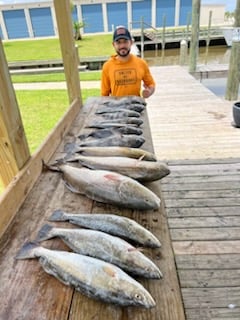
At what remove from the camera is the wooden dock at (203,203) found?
6.11 ft

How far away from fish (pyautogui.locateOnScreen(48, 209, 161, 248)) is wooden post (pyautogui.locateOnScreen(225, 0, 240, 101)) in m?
5.89

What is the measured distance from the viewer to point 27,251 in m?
0.94

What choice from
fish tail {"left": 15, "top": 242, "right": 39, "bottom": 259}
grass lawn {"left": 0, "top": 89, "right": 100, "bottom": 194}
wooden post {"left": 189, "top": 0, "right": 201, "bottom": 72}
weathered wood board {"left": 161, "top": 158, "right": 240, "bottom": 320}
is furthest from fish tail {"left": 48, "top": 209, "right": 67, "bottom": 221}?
wooden post {"left": 189, "top": 0, "right": 201, "bottom": 72}

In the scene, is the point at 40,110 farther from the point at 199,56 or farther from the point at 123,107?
the point at 199,56

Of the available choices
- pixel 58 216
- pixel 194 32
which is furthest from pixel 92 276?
pixel 194 32

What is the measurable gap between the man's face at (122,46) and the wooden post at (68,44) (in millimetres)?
645

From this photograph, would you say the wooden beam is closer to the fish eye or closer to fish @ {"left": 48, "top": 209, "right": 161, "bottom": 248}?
fish @ {"left": 48, "top": 209, "right": 161, "bottom": 248}

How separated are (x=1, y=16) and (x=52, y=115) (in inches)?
1020

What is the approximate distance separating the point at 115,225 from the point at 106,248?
0.39 feet

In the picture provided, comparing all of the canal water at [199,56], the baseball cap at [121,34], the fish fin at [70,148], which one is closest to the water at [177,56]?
the canal water at [199,56]

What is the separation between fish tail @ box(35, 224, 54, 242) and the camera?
1.00 m

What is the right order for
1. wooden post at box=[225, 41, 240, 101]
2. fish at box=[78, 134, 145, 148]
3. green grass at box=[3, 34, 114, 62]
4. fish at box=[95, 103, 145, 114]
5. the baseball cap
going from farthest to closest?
green grass at box=[3, 34, 114, 62], wooden post at box=[225, 41, 240, 101], the baseball cap, fish at box=[95, 103, 145, 114], fish at box=[78, 134, 145, 148]

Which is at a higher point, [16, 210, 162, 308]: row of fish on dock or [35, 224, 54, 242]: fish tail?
[16, 210, 162, 308]: row of fish on dock

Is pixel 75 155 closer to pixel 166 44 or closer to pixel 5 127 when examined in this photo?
pixel 5 127
